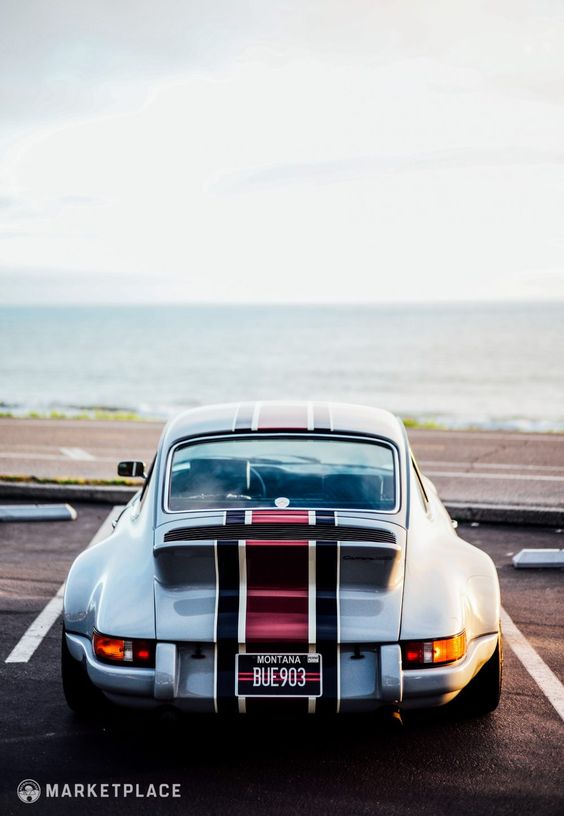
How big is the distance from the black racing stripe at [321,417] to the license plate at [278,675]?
1.58 meters

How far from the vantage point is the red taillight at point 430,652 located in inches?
151

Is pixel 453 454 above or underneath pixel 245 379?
Result: above

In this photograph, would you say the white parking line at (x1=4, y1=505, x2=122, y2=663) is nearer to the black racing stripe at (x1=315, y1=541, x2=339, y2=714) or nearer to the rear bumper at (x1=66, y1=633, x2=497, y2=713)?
the rear bumper at (x1=66, y1=633, x2=497, y2=713)

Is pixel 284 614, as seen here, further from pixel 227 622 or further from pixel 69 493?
pixel 69 493

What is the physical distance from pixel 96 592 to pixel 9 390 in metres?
55.4

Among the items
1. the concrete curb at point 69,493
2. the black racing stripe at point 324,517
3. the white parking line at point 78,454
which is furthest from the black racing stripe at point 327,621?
the white parking line at point 78,454

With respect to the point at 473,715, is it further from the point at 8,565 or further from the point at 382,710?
the point at 8,565

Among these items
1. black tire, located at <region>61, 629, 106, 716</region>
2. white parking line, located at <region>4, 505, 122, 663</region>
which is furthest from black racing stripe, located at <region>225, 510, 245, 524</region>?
white parking line, located at <region>4, 505, 122, 663</region>

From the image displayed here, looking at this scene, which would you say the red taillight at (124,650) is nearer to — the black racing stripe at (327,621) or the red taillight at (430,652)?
the black racing stripe at (327,621)

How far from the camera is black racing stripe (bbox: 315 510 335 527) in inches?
162

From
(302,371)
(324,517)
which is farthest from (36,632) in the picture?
(302,371)

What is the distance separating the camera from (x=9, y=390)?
2242 inches

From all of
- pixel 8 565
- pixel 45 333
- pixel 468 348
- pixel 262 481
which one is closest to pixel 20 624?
pixel 8 565

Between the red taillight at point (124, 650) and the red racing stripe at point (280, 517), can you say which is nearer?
the red taillight at point (124, 650)
